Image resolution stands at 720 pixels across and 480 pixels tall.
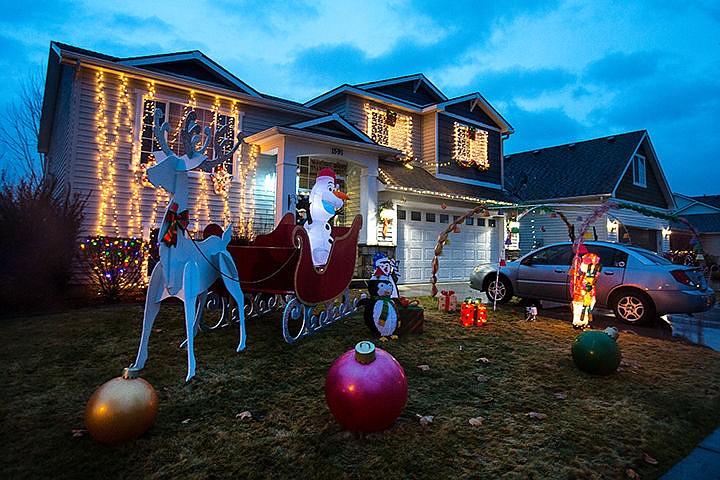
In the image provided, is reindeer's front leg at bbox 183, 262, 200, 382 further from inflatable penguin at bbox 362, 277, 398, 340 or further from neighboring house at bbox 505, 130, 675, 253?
neighboring house at bbox 505, 130, 675, 253

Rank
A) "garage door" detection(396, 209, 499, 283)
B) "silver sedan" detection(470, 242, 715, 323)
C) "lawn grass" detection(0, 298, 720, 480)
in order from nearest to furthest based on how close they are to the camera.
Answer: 1. "lawn grass" detection(0, 298, 720, 480)
2. "silver sedan" detection(470, 242, 715, 323)
3. "garage door" detection(396, 209, 499, 283)

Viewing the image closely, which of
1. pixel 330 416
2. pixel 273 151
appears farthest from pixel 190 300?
pixel 273 151

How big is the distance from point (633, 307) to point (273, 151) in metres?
9.42

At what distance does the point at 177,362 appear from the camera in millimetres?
4359

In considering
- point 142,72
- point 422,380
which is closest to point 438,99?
Result: point 142,72

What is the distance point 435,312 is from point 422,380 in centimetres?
404

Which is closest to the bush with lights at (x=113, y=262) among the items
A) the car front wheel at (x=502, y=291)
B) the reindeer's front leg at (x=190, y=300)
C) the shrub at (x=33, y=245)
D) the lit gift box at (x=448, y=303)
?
the shrub at (x=33, y=245)

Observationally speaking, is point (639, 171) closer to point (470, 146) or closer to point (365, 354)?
point (470, 146)

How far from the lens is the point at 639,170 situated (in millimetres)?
19109

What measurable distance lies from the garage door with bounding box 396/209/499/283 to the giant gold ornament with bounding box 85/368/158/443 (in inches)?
434

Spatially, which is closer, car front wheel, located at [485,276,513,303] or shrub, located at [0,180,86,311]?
shrub, located at [0,180,86,311]

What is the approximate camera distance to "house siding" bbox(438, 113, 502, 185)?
15625 millimetres

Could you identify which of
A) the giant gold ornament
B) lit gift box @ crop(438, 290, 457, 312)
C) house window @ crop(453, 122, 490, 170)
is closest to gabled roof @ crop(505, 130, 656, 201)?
house window @ crop(453, 122, 490, 170)

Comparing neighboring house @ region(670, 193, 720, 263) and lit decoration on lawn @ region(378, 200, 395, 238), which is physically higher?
neighboring house @ region(670, 193, 720, 263)
